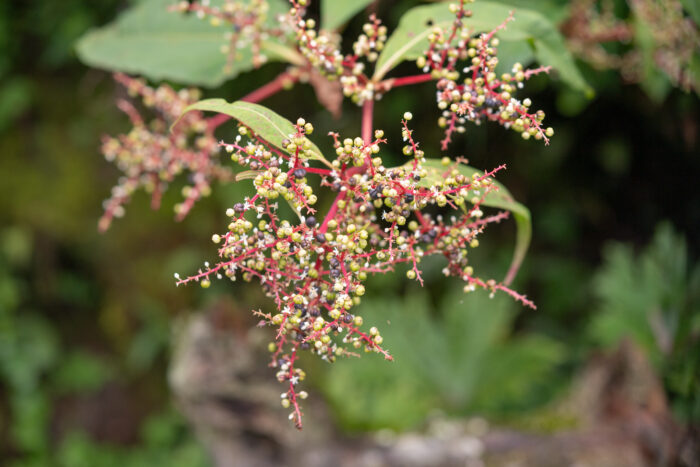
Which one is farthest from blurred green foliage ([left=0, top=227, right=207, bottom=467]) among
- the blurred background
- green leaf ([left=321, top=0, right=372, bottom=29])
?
green leaf ([left=321, top=0, right=372, bottom=29])

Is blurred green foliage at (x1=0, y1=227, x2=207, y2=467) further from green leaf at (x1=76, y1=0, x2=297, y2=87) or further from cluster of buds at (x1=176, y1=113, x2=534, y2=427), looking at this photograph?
cluster of buds at (x1=176, y1=113, x2=534, y2=427)

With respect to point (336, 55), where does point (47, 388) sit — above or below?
above

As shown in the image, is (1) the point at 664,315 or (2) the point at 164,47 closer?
(2) the point at 164,47

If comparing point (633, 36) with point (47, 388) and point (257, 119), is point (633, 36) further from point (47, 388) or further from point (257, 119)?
point (47, 388)

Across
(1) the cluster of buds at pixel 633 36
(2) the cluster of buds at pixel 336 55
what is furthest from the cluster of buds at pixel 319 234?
(1) the cluster of buds at pixel 633 36

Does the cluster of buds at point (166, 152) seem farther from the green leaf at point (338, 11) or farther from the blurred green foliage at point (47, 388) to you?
the blurred green foliage at point (47, 388)

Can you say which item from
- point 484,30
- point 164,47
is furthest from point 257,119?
point 164,47
